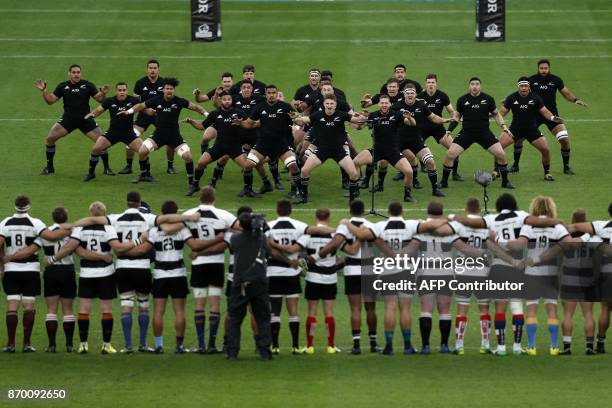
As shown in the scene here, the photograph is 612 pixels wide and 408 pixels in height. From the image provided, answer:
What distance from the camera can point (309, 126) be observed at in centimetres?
3072

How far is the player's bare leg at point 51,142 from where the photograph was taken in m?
31.6

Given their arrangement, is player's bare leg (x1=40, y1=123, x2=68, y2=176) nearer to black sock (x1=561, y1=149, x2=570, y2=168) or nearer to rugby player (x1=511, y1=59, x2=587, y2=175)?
rugby player (x1=511, y1=59, x2=587, y2=175)

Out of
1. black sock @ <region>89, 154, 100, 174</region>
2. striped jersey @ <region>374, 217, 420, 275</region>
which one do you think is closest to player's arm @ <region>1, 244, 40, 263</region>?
striped jersey @ <region>374, 217, 420, 275</region>

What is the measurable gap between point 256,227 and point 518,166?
1310 cm

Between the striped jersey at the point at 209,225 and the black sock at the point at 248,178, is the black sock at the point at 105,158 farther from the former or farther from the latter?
the striped jersey at the point at 209,225

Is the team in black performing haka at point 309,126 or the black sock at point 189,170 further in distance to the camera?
the black sock at point 189,170

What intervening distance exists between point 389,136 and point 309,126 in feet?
7.43

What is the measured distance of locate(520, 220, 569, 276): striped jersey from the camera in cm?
2105

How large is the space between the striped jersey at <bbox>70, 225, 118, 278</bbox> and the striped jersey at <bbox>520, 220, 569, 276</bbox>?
596 centimetres

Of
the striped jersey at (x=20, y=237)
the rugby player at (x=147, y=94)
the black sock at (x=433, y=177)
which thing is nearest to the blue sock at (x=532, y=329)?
the striped jersey at (x=20, y=237)

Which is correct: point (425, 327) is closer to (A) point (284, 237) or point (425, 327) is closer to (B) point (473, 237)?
(B) point (473, 237)

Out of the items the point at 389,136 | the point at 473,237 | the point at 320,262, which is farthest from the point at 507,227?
the point at 389,136

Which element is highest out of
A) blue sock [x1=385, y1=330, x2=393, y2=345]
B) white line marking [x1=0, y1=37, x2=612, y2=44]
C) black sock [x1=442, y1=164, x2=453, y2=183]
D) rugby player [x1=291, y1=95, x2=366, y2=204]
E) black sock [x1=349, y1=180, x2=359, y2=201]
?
white line marking [x1=0, y1=37, x2=612, y2=44]

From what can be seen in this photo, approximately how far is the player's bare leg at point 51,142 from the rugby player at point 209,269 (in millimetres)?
11000
